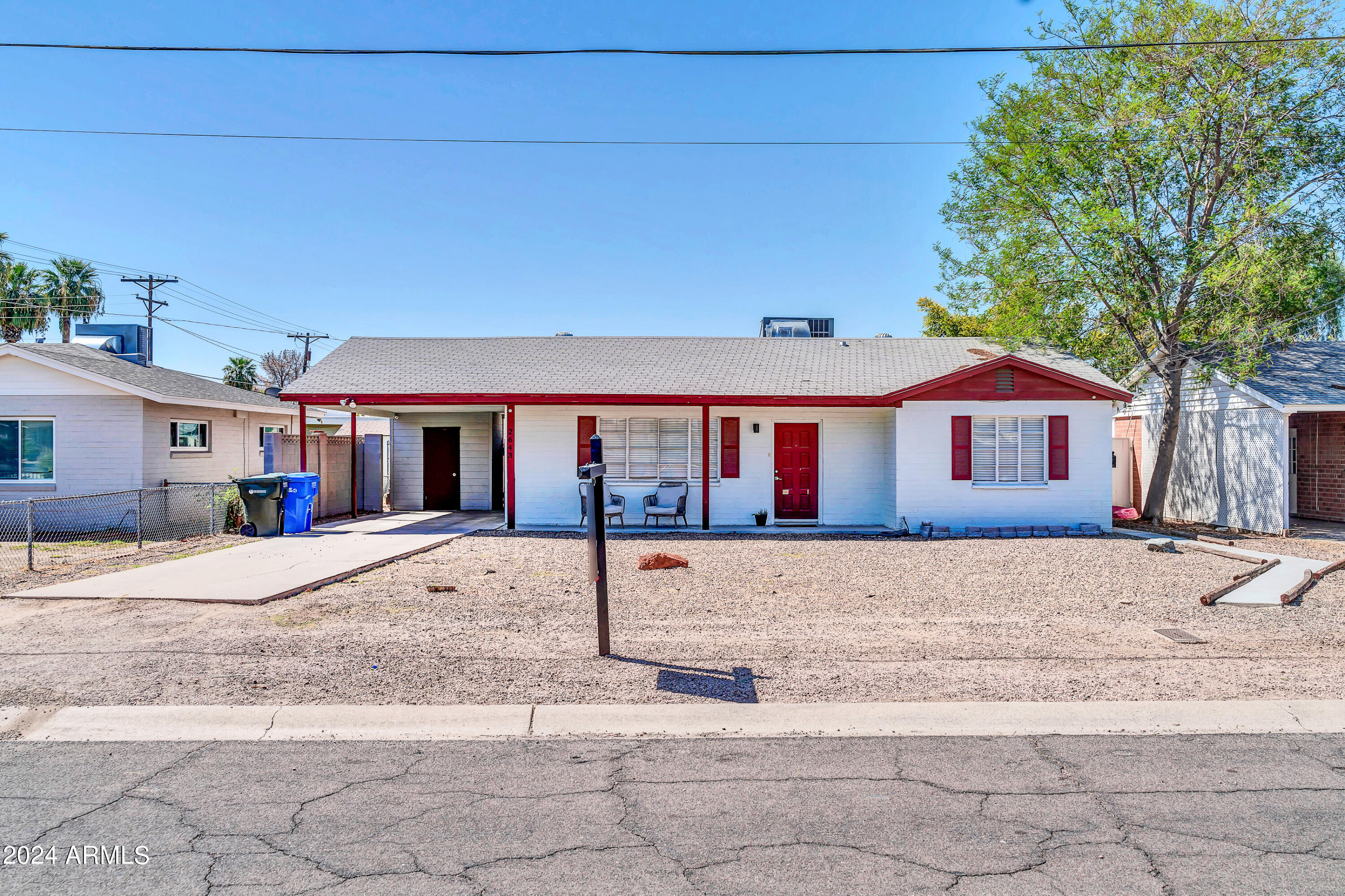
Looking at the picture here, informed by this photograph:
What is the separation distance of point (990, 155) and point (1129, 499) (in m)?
9.35

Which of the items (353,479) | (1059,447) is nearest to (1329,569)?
(1059,447)

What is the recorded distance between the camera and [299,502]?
1530 cm

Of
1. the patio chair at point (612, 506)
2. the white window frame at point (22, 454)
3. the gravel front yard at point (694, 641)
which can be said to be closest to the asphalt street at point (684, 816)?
the gravel front yard at point (694, 641)

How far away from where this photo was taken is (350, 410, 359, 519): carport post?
739 inches

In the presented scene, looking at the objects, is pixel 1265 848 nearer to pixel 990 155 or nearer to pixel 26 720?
pixel 26 720

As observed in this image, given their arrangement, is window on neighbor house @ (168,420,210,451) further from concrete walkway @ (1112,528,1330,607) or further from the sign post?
concrete walkway @ (1112,528,1330,607)

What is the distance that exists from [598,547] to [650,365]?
39.5 ft

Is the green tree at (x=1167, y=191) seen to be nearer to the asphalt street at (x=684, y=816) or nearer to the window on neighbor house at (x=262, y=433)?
the asphalt street at (x=684, y=816)

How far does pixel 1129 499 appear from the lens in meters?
20.0

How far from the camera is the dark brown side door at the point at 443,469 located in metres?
20.1

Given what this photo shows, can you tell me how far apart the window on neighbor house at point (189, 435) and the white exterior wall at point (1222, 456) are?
22.0 metres

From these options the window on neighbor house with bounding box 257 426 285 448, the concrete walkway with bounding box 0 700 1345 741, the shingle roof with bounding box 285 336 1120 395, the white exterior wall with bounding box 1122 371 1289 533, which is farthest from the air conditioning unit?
the concrete walkway with bounding box 0 700 1345 741

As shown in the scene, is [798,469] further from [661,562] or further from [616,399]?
[661,562]

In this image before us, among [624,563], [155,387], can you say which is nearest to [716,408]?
[624,563]
